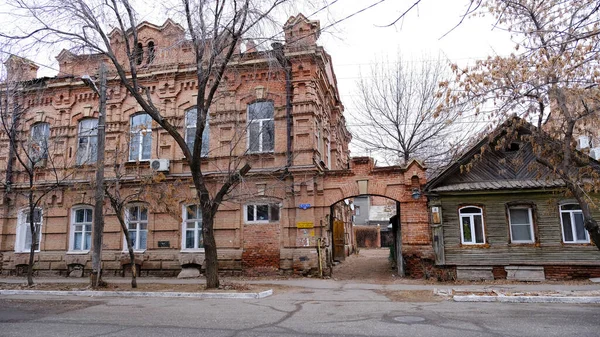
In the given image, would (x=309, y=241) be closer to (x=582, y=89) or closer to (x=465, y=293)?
(x=465, y=293)

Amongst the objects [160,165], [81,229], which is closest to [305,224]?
[160,165]

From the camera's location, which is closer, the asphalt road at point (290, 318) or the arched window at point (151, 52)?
the asphalt road at point (290, 318)

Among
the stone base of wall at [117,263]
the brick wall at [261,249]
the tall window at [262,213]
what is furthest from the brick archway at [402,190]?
the stone base of wall at [117,263]

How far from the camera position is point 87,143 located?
19.3 metres

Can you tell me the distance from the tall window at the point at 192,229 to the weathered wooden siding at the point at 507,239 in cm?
964

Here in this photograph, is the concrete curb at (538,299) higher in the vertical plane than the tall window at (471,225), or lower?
lower

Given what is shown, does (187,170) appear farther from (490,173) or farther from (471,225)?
(490,173)

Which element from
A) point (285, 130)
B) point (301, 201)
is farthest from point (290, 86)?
point (301, 201)

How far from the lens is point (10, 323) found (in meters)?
8.12

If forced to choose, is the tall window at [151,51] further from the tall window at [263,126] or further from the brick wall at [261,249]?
the brick wall at [261,249]

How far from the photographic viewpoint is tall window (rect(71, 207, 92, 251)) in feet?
61.1

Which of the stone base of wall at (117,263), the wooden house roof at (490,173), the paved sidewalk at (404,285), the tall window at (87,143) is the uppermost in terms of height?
the tall window at (87,143)

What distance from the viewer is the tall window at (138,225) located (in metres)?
18.1

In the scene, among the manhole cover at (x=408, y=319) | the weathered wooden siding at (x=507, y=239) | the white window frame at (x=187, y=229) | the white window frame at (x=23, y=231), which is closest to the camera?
the manhole cover at (x=408, y=319)
